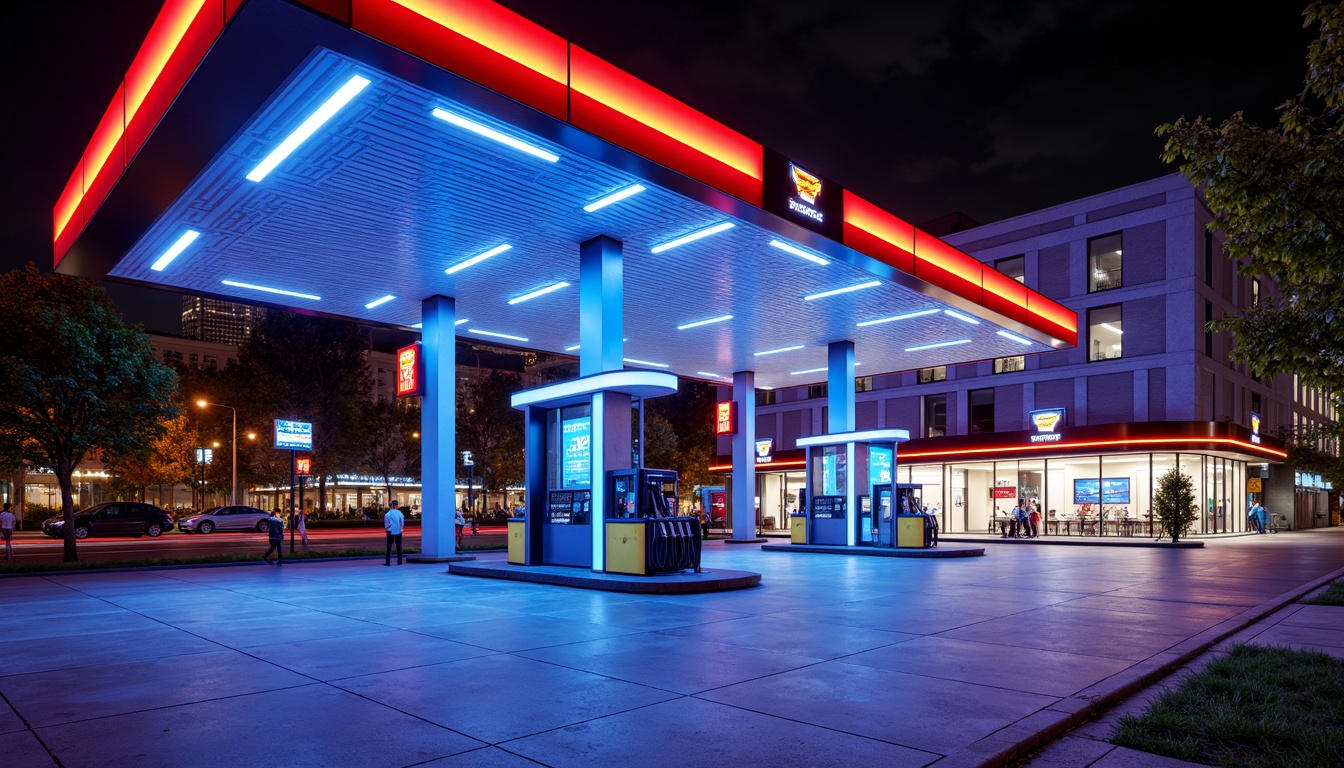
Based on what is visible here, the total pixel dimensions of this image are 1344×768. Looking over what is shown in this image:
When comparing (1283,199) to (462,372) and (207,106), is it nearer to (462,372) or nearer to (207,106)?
(207,106)

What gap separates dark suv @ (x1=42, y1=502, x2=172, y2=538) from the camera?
3491cm

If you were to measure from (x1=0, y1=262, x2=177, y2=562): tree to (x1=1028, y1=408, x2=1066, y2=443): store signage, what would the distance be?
33.0m

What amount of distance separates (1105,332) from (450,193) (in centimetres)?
3390

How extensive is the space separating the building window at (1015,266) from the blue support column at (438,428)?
30.4 m

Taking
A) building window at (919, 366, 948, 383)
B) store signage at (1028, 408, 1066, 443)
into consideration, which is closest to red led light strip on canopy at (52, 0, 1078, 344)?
store signage at (1028, 408, 1066, 443)

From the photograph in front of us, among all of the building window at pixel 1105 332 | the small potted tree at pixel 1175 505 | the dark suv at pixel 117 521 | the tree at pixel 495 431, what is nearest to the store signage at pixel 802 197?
the small potted tree at pixel 1175 505

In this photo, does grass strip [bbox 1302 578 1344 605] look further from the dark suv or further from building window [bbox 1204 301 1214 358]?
the dark suv

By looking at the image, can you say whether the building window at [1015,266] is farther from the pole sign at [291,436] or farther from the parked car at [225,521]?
the parked car at [225,521]

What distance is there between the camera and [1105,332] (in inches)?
1491

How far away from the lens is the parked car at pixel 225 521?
41625 mm

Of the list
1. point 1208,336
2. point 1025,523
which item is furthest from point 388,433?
point 1208,336

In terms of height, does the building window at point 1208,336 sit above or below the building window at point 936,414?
above

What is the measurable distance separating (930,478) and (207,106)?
38.8 meters

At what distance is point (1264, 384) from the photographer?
4653 centimetres
